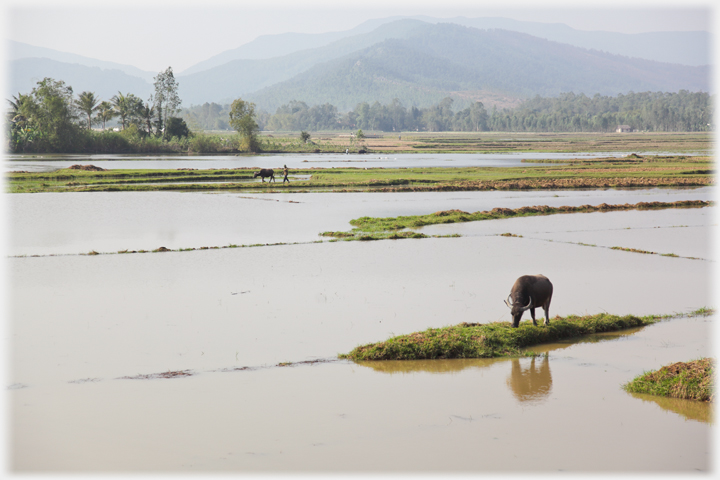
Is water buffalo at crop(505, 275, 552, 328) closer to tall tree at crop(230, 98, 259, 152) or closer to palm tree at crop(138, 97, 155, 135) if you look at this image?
tall tree at crop(230, 98, 259, 152)

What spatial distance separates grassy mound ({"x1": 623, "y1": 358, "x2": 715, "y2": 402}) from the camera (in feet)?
26.1

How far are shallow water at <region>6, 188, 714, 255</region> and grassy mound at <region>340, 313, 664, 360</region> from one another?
36.5 feet

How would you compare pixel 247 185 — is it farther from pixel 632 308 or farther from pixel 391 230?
pixel 632 308

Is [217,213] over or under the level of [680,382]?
over

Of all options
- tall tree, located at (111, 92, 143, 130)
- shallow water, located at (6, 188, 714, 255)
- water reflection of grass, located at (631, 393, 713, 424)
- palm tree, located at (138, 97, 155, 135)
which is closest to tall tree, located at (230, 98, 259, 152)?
palm tree, located at (138, 97, 155, 135)

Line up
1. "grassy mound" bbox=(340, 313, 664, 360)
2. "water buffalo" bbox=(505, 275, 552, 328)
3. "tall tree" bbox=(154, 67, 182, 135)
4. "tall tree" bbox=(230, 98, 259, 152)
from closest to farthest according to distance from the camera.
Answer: "grassy mound" bbox=(340, 313, 664, 360)
"water buffalo" bbox=(505, 275, 552, 328)
"tall tree" bbox=(230, 98, 259, 152)
"tall tree" bbox=(154, 67, 182, 135)

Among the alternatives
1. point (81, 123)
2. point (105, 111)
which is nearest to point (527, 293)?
point (81, 123)

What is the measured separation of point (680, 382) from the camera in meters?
8.11

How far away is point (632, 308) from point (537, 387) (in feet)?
16.4

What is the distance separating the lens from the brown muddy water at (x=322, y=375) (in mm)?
6543

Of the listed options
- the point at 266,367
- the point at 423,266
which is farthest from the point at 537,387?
the point at 423,266

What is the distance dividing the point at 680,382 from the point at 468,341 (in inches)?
115

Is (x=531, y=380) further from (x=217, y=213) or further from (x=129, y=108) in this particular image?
(x=129, y=108)

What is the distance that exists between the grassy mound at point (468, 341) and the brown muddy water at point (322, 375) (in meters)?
0.24
